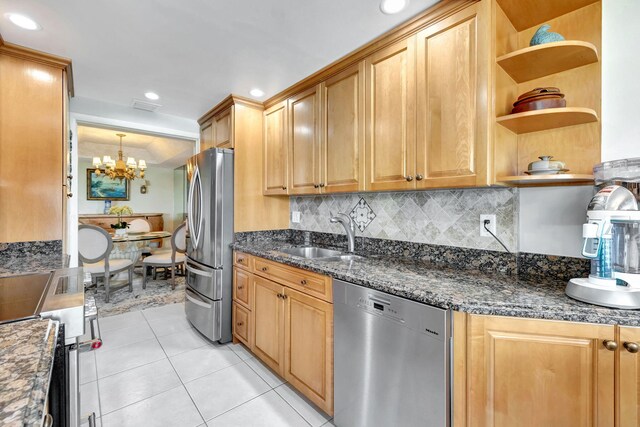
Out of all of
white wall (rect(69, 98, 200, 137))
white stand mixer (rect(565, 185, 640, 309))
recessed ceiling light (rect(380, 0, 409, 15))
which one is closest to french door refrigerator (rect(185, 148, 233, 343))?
white wall (rect(69, 98, 200, 137))

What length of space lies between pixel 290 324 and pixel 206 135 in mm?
2409

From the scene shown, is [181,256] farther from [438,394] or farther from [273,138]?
[438,394]

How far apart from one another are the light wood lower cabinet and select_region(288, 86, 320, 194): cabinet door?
722mm

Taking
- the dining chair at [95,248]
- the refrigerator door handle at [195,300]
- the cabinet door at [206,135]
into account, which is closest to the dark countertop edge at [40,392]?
the refrigerator door handle at [195,300]

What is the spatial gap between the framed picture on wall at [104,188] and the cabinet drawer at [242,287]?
5.81 metres

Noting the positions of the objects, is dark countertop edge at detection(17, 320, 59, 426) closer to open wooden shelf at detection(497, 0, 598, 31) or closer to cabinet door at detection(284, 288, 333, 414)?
cabinet door at detection(284, 288, 333, 414)

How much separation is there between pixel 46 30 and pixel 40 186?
39.2 inches

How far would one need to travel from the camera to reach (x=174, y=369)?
226 centimetres

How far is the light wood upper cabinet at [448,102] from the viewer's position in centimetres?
144

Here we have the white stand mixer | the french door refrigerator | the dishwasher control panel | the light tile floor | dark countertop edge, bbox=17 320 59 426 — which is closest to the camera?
dark countertop edge, bbox=17 320 59 426

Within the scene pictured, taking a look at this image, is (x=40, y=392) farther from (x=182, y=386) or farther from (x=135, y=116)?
(x=135, y=116)

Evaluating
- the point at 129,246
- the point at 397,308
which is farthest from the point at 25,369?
the point at 129,246

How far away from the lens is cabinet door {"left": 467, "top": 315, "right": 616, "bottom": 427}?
99cm

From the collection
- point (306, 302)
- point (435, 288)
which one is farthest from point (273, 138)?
point (435, 288)
